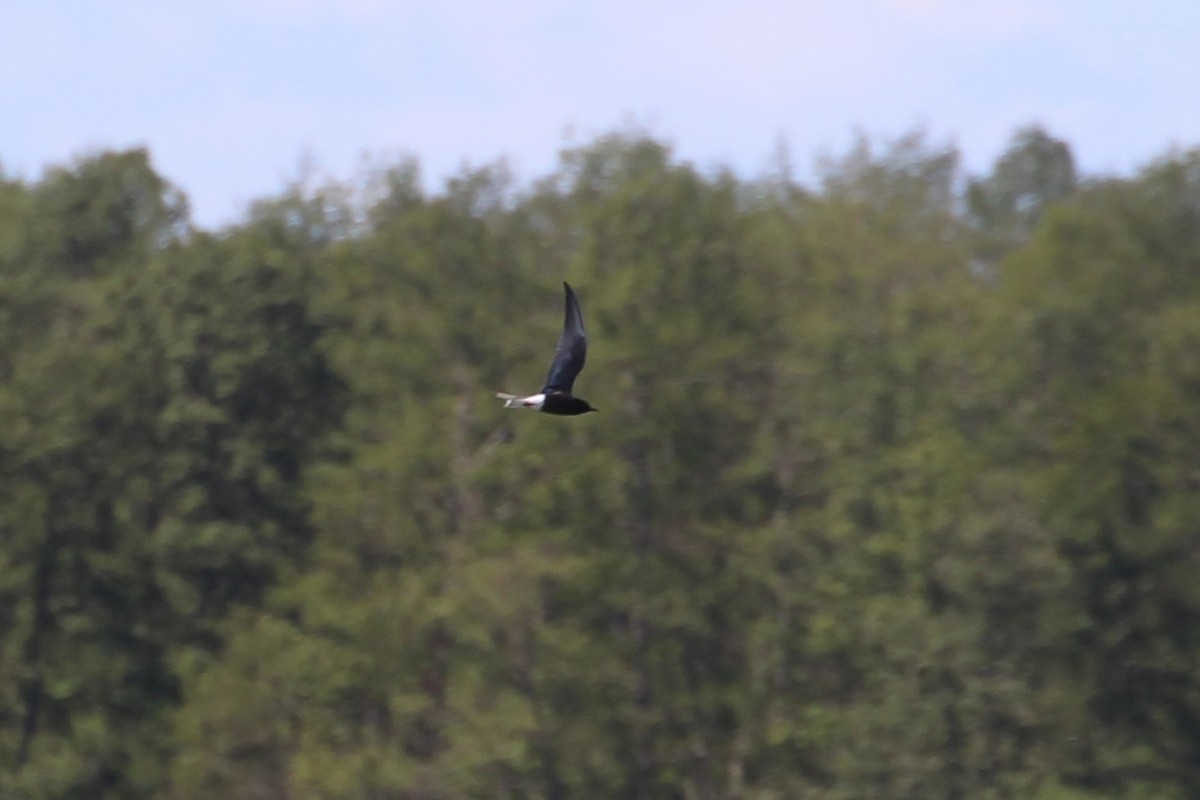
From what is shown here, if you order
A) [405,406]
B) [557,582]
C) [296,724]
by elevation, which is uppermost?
[405,406]

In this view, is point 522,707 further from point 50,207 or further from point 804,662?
point 50,207

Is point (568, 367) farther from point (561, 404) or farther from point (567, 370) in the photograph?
point (561, 404)

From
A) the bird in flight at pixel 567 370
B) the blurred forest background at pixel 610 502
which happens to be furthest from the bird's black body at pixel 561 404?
the blurred forest background at pixel 610 502

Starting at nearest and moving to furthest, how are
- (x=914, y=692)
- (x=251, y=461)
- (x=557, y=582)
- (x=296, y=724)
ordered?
(x=914, y=692) → (x=557, y=582) → (x=296, y=724) → (x=251, y=461)

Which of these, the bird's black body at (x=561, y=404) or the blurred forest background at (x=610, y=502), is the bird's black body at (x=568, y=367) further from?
the blurred forest background at (x=610, y=502)

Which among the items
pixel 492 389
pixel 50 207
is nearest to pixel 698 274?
pixel 492 389

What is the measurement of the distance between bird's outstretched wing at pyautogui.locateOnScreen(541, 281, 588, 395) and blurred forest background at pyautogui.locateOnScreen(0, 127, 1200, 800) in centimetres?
1643

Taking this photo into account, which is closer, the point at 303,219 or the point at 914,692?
the point at 914,692

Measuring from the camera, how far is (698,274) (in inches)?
1475

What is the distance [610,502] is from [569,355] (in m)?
19.2

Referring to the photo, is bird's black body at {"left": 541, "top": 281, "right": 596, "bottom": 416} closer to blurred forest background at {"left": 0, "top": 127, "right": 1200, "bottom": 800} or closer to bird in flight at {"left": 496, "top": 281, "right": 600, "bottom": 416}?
bird in flight at {"left": 496, "top": 281, "right": 600, "bottom": 416}

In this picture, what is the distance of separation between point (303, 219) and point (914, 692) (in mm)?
16284

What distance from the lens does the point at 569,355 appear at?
17.0 metres

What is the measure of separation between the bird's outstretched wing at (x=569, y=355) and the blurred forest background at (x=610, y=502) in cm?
1643
